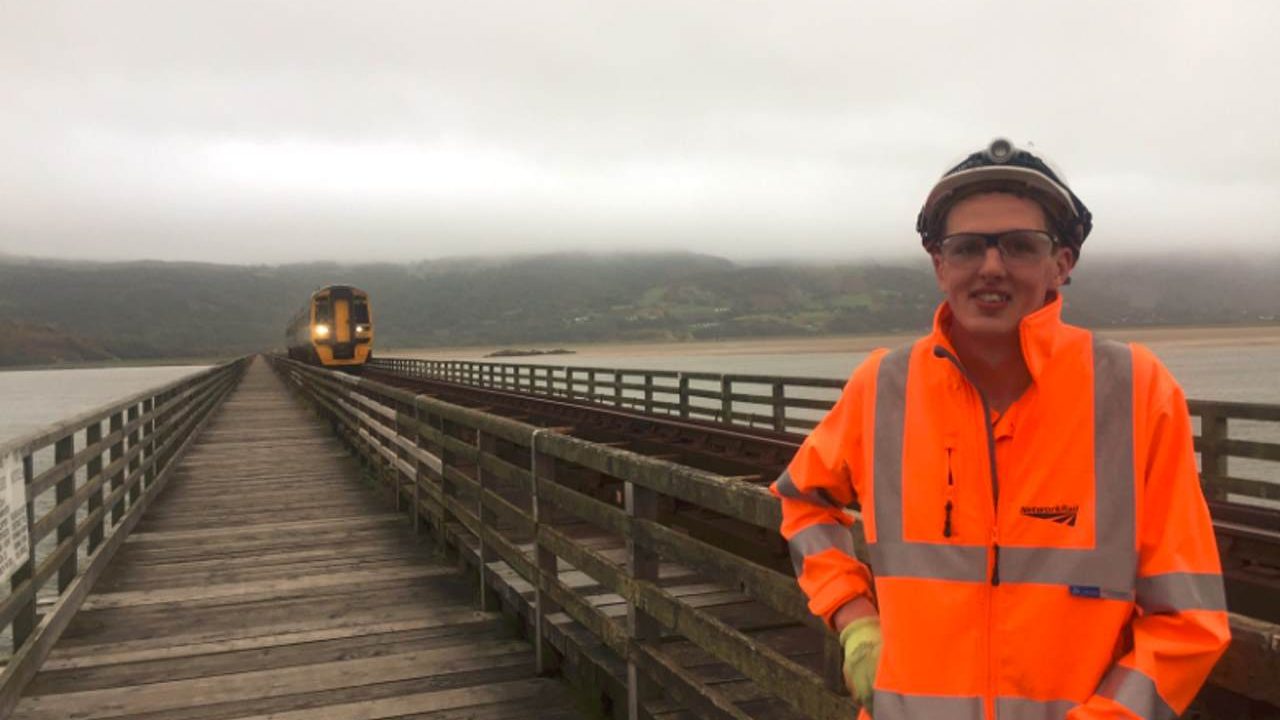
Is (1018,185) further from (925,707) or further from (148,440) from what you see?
(148,440)

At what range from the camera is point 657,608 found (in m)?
3.65

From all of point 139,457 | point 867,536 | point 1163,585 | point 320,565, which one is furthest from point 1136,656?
point 139,457

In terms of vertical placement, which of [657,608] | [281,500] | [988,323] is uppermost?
[988,323]

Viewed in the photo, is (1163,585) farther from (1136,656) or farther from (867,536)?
(867,536)

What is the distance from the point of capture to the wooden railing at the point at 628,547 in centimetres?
278

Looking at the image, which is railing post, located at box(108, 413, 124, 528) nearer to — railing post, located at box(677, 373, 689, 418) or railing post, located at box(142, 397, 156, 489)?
railing post, located at box(142, 397, 156, 489)

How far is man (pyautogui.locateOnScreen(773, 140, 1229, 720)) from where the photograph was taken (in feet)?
5.00

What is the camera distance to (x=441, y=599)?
20.9 ft

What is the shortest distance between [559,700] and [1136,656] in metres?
3.47

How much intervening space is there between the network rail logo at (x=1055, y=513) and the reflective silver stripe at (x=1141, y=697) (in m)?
0.24

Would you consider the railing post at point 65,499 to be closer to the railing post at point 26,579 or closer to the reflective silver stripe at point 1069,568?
the railing post at point 26,579

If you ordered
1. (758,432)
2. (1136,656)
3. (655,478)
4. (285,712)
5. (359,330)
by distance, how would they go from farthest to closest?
(359,330) < (758,432) < (285,712) < (655,478) < (1136,656)

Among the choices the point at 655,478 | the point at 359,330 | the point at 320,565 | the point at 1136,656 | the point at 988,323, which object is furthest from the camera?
the point at 359,330

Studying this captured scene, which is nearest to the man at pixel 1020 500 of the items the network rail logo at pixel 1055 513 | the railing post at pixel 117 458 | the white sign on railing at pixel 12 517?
the network rail logo at pixel 1055 513
